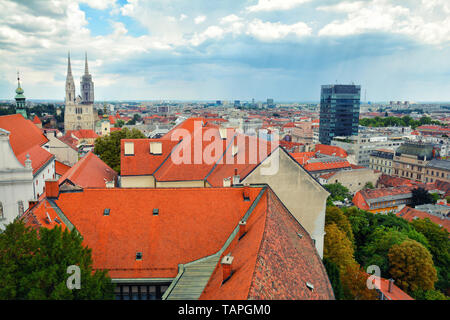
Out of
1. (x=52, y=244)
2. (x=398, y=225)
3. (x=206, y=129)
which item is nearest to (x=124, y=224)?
(x=52, y=244)

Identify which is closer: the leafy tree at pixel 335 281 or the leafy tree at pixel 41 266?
the leafy tree at pixel 41 266

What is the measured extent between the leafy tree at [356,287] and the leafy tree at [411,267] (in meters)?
11.8

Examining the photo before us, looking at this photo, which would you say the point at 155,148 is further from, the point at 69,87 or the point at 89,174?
the point at 69,87

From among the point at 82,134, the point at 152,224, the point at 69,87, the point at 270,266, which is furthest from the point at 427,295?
the point at 69,87

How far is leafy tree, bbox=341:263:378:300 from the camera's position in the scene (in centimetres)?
2367

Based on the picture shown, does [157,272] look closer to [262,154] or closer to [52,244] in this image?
[52,244]

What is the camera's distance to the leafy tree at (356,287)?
23672 millimetres

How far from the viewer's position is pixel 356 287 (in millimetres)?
24078

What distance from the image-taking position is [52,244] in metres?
13.5

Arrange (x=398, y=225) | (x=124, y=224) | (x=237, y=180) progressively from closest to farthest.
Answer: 1. (x=124, y=224)
2. (x=237, y=180)
3. (x=398, y=225)

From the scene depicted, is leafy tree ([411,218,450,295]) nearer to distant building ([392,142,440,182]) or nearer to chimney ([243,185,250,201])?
chimney ([243,185,250,201])

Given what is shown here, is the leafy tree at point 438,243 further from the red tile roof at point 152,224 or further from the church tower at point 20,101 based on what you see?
the church tower at point 20,101

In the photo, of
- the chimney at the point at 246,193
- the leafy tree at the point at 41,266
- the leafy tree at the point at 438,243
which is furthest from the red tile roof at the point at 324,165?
the leafy tree at the point at 41,266
